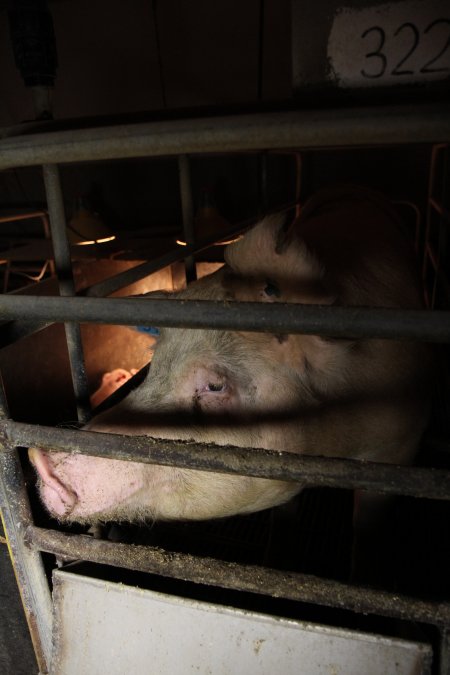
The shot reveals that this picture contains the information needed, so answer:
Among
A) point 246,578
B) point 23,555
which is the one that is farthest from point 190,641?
point 23,555

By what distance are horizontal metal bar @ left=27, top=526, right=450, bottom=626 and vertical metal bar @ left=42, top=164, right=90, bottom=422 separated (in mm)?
576

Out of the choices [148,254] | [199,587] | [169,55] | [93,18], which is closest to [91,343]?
[148,254]

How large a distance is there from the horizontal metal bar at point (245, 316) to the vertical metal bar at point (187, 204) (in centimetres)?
170

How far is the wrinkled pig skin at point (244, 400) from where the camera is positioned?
4.85 feet

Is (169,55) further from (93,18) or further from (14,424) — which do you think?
(14,424)

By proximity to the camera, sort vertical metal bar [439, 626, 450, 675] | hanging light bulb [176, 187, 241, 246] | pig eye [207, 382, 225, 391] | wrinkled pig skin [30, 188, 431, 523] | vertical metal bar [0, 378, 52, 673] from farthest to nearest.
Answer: hanging light bulb [176, 187, 241, 246], pig eye [207, 382, 225, 391], wrinkled pig skin [30, 188, 431, 523], vertical metal bar [0, 378, 52, 673], vertical metal bar [439, 626, 450, 675]

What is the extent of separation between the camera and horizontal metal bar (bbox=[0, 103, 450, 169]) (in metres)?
0.83

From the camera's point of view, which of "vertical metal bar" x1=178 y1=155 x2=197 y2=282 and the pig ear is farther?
"vertical metal bar" x1=178 y1=155 x2=197 y2=282

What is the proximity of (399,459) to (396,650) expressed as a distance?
1.29 metres

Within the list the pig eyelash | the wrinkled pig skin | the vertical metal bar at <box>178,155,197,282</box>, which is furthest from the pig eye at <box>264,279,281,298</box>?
the vertical metal bar at <box>178,155,197,282</box>

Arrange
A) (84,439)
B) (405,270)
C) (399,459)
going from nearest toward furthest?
1. (84,439)
2. (399,459)
3. (405,270)

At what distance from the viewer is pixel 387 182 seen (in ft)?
15.9

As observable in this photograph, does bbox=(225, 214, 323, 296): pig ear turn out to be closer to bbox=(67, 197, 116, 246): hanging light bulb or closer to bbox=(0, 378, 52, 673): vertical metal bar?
bbox=(0, 378, 52, 673): vertical metal bar

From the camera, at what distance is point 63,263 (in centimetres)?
167
